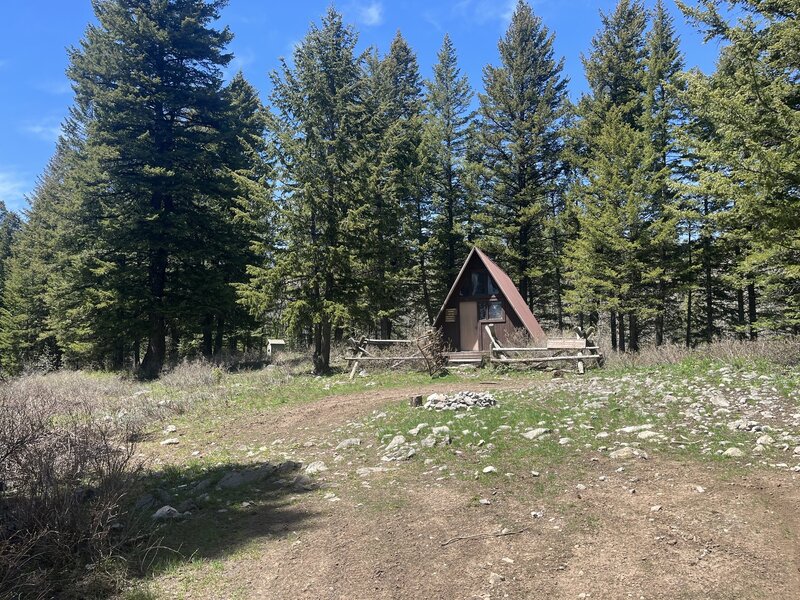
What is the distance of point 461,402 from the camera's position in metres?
10.2

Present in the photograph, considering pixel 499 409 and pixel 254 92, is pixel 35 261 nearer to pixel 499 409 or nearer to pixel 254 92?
pixel 254 92

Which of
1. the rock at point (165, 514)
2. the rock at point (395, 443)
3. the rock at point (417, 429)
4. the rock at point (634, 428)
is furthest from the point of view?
the rock at point (417, 429)

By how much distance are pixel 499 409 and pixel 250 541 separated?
18.5 ft

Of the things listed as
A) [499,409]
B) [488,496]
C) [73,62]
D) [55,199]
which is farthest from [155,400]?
[55,199]

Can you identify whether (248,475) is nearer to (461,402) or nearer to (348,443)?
(348,443)

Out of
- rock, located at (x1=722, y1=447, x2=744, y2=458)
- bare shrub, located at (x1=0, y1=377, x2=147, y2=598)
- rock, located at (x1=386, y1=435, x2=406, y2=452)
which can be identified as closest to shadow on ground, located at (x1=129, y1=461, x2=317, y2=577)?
bare shrub, located at (x1=0, y1=377, x2=147, y2=598)

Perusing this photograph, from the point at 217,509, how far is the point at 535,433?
4.87 m

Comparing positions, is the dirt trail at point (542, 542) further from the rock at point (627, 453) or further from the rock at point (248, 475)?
the rock at point (248, 475)

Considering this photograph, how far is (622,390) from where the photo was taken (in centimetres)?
1038

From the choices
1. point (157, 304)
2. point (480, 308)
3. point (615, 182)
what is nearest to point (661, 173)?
point (615, 182)

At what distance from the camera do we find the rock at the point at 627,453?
6586mm

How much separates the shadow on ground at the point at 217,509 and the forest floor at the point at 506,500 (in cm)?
3

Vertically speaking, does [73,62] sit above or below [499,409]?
above

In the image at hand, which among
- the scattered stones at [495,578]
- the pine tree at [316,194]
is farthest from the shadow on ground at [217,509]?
the pine tree at [316,194]
